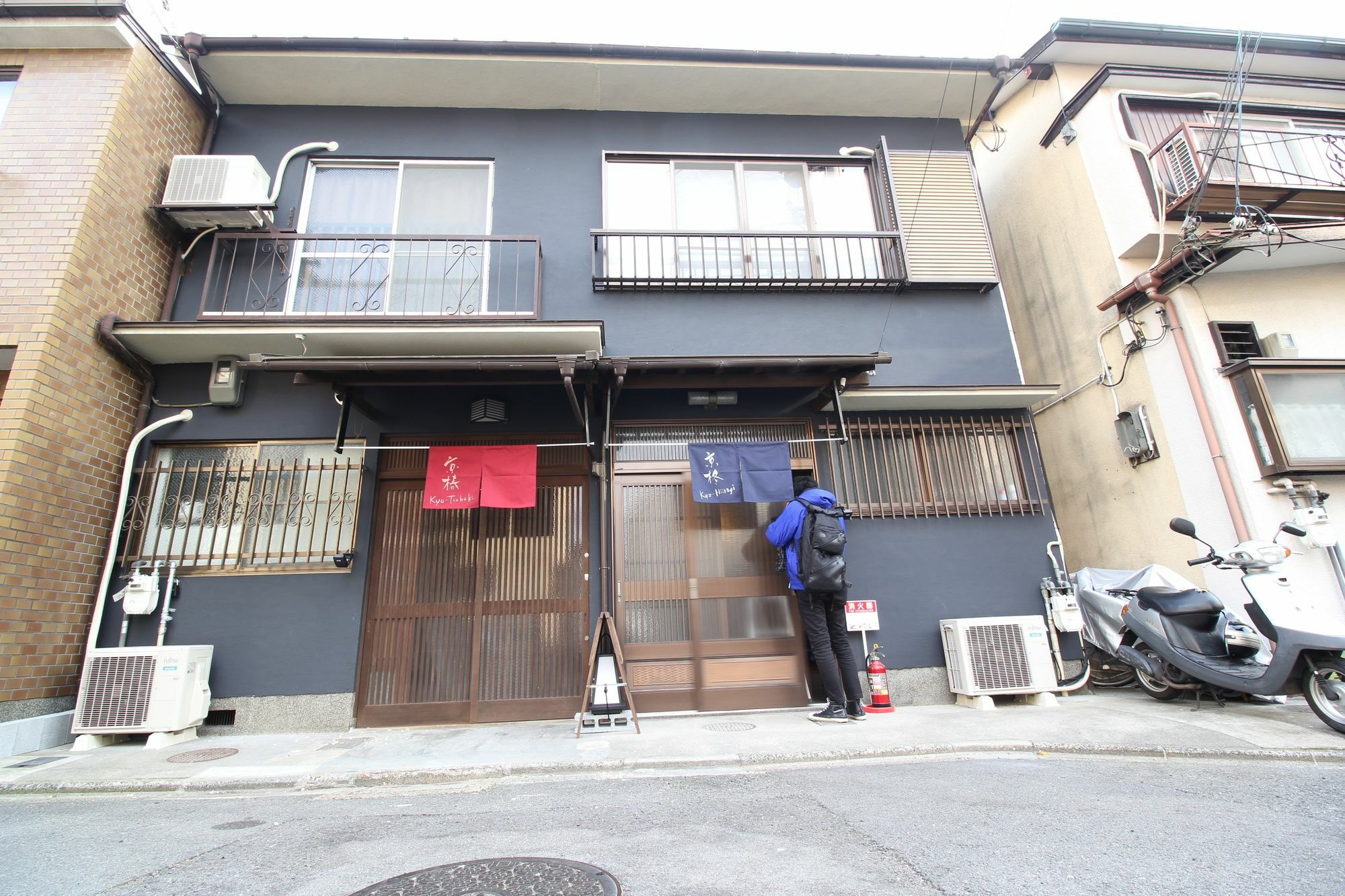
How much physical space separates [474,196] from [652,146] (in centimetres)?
250

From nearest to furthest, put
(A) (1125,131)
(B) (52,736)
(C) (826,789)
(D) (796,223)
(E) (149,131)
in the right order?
(C) (826,789), (B) (52,736), (E) (149,131), (A) (1125,131), (D) (796,223)

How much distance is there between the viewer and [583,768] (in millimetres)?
4305

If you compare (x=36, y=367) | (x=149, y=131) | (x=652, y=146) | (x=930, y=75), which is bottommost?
(x=36, y=367)

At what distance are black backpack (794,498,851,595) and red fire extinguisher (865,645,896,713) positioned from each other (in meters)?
1.14

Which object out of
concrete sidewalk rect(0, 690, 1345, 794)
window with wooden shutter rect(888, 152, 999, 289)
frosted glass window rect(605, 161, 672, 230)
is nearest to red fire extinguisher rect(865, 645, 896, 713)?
concrete sidewalk rect(0, 690, 1345, 794)

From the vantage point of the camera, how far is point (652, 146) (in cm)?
816

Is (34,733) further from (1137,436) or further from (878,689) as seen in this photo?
(1137,436)

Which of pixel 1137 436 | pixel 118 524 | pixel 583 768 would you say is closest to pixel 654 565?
pixel 583 768

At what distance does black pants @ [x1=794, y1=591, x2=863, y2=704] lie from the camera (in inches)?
224

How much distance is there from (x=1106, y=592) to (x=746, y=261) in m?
5.61

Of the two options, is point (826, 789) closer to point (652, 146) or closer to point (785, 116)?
point (652, 146)

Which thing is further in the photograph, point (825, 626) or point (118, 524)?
point (118, 524)

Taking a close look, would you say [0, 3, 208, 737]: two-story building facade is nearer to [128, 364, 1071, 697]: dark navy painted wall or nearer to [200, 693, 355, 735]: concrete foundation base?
[128, 364, 1071, 697]: dark navy painted wall

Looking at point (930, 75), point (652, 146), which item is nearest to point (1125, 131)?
Answer: point (930, 75)
